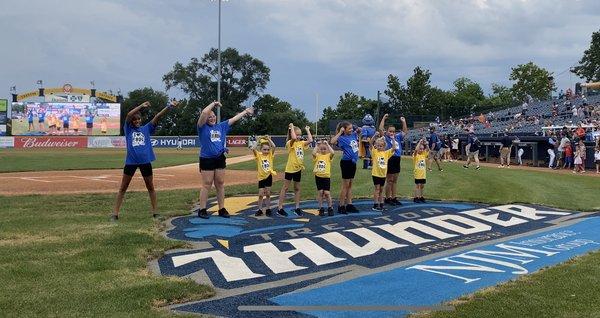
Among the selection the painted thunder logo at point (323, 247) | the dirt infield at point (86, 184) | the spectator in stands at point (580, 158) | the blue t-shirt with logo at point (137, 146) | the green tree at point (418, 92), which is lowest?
the dirt infield at point (86, 184)

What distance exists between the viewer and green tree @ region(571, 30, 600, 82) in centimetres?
7294

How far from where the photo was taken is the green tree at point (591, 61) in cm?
7294

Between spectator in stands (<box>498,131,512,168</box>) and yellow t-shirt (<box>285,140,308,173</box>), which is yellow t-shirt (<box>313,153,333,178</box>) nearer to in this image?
yellow t-shirt (<box>285,140,308,173</box>)

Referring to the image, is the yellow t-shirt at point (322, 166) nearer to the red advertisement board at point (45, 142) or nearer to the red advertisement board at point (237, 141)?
the red advertisement board at point (45, 142)

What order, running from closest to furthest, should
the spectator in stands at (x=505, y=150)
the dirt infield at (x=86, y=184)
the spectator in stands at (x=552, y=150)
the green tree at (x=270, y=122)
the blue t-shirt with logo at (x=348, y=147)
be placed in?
the blue t-shirt with logo at (x=348, y=147)
the dirt infield at (x=86, y=184)
the spectator in stands at (x=552, y=150)
the spectator in stands at (x=505, y=150)
the green tree at (x=270, y=122)

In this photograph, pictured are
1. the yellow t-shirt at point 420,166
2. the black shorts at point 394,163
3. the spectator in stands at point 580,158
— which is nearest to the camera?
the black shorts at point 394,163

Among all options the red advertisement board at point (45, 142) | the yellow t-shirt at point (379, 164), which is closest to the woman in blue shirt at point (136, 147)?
the yellow t-shirt at point (379, 164)

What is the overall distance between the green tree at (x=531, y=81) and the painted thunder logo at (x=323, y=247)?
212 ft

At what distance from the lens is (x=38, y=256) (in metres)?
6.10

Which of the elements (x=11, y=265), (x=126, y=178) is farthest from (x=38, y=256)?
(x=126, y=178)

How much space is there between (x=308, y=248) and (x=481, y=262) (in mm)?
2113

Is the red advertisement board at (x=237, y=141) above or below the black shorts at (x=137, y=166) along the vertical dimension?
below

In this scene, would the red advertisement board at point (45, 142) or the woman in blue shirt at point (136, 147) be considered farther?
the red advertisement board at point (45, 142)

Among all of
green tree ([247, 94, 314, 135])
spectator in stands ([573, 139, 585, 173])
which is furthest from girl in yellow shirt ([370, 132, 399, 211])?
green tree ([247, 94, 314, 135])
